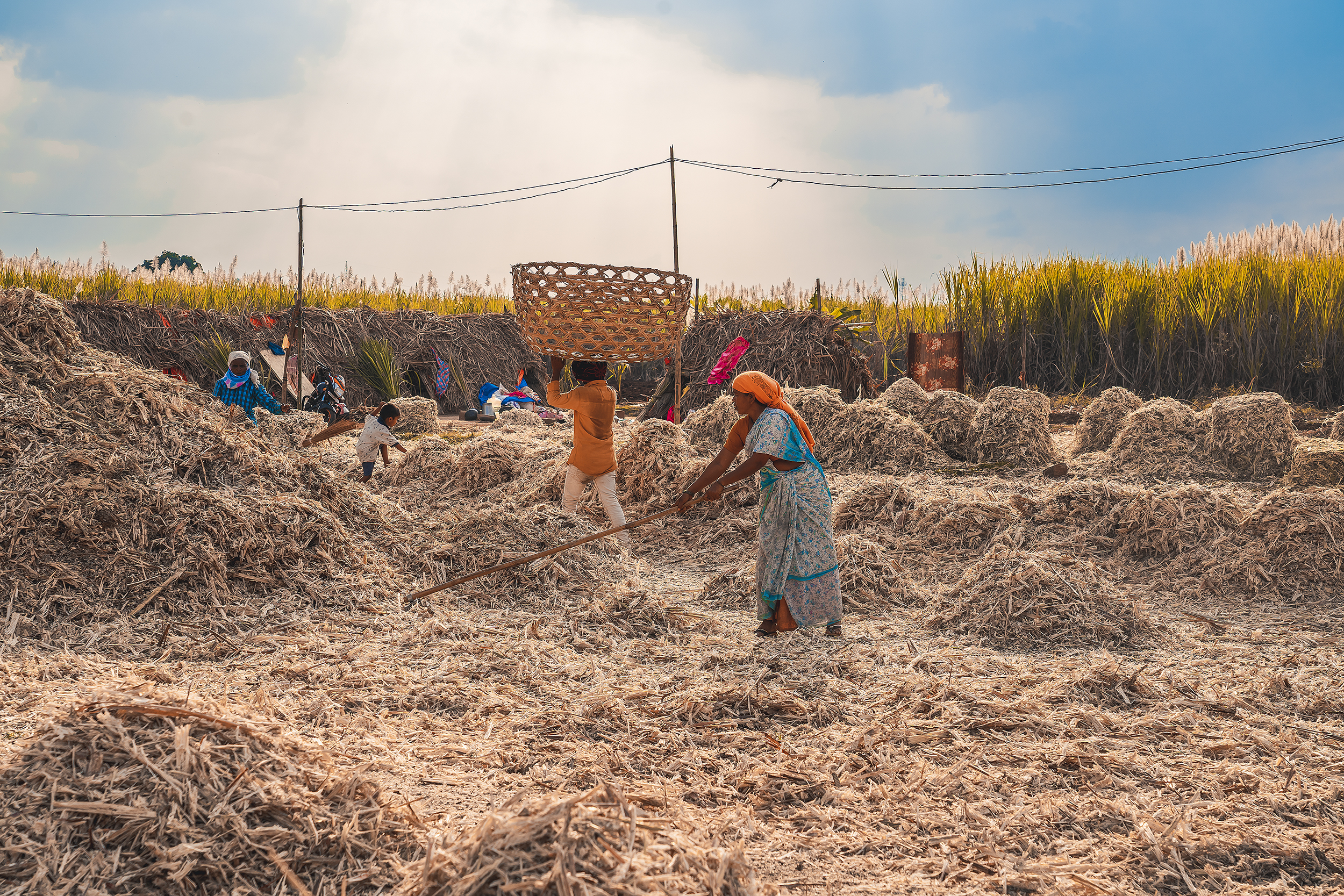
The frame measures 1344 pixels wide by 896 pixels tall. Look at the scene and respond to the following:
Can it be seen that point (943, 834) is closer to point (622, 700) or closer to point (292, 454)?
point (622, 700)

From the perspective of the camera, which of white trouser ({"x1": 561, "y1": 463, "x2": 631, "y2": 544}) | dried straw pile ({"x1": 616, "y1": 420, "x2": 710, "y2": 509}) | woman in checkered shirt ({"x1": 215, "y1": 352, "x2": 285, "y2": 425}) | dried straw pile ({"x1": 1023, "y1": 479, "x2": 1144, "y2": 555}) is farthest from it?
woman in checkered shirt ({"x1": 215, "y1": 352, "x2": 285, "y2": 425})

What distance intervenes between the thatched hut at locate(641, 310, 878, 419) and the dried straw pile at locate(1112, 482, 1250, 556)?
19.5 feet

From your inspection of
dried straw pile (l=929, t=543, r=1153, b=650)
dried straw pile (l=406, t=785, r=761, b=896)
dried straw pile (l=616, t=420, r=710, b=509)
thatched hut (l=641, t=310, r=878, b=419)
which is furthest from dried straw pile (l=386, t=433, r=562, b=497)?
dried straw pile (l=406, t=785, r=761, b=896)

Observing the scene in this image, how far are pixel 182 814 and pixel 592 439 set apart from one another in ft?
13.5

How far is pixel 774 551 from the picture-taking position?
4.64 m

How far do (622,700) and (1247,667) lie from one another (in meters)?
2.93

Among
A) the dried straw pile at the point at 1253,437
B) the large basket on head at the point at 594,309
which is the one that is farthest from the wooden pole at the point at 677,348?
the dried straw pile at the point at 1253,437

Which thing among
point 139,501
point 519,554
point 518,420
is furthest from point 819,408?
point 139,501

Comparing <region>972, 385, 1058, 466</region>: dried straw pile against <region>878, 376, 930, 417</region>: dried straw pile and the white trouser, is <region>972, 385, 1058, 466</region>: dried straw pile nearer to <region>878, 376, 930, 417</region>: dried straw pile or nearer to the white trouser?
<region>878, 376, 930, 417</region>: dried straw pile

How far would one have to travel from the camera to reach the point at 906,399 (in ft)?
35.6

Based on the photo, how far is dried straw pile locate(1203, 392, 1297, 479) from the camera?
9.01 meters

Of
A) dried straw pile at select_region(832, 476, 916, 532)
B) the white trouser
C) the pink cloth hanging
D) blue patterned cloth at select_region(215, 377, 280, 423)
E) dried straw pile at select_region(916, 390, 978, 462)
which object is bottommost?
dried straw pile at select_region(832, 476, 916, 532)

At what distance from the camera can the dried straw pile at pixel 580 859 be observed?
200 cm

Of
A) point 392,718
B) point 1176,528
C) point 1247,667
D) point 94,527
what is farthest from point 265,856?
point 1176,528
